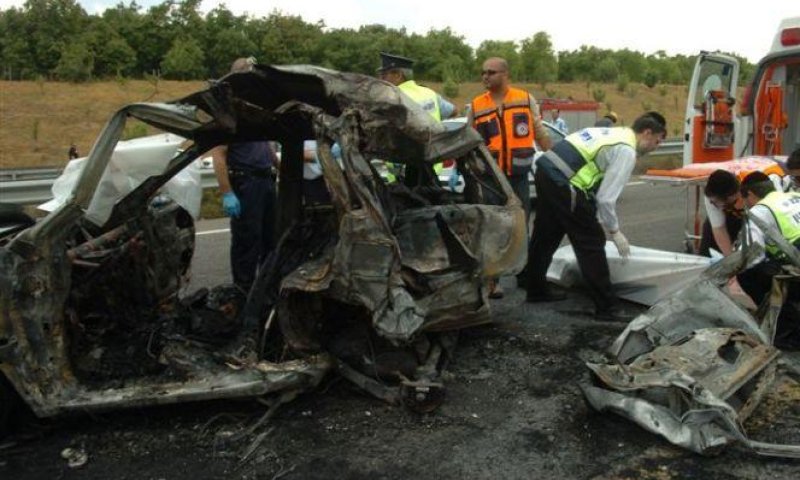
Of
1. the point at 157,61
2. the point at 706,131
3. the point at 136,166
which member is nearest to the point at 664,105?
the point at 157,61

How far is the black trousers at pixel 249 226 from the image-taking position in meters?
5.09

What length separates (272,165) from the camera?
518cm

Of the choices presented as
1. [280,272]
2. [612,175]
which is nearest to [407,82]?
[612,175]

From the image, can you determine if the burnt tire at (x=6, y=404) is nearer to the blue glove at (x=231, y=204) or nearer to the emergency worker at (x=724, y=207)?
the blue glove at (x=231, y=204)

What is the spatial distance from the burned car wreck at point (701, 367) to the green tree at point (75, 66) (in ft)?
89.1

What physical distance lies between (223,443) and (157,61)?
1173 inches

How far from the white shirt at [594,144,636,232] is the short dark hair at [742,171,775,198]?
68 centimetres

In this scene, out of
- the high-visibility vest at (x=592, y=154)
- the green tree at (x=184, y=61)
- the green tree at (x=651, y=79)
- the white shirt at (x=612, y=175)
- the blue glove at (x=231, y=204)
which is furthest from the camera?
the green tree at (x=651, y=79)

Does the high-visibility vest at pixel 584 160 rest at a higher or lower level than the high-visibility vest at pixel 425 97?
lower

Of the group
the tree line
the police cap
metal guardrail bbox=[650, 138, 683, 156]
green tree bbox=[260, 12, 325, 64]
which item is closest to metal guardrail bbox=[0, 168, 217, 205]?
the police cap

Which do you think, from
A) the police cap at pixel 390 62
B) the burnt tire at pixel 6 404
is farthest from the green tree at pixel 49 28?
the burnt tire at pixel 6 404

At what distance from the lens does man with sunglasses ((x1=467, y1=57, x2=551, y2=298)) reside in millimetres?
5559

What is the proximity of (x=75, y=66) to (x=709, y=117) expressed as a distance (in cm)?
2474

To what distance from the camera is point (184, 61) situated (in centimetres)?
2830
